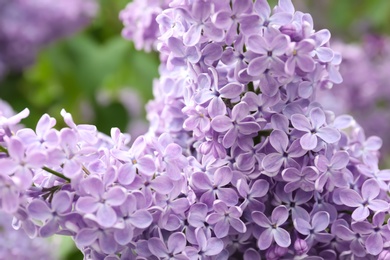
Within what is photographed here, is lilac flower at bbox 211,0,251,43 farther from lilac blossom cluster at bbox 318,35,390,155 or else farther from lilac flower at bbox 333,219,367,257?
lilac blossom cluster at bbox 318,35,390,155

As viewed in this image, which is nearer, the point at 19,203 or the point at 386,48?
the point at 19,203

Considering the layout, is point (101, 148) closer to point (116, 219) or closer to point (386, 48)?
point (116, 219)

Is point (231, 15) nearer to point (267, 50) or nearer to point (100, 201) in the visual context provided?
point (267, 50)

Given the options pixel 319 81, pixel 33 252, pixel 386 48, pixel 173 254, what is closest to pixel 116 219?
pixel 173 254

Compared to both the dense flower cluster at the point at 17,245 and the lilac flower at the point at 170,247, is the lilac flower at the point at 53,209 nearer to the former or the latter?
the lilac flower at the point at 170,247

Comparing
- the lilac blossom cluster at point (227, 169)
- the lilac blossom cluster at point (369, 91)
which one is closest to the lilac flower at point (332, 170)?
the lilac blossom cluster at point (227, 169)

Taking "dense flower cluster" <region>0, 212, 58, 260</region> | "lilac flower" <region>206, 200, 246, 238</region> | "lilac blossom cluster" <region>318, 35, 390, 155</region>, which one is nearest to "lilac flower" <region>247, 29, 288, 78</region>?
"lilac flower" <region>206, 200, 246, 238</region>


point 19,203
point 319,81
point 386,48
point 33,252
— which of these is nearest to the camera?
point 19,203
